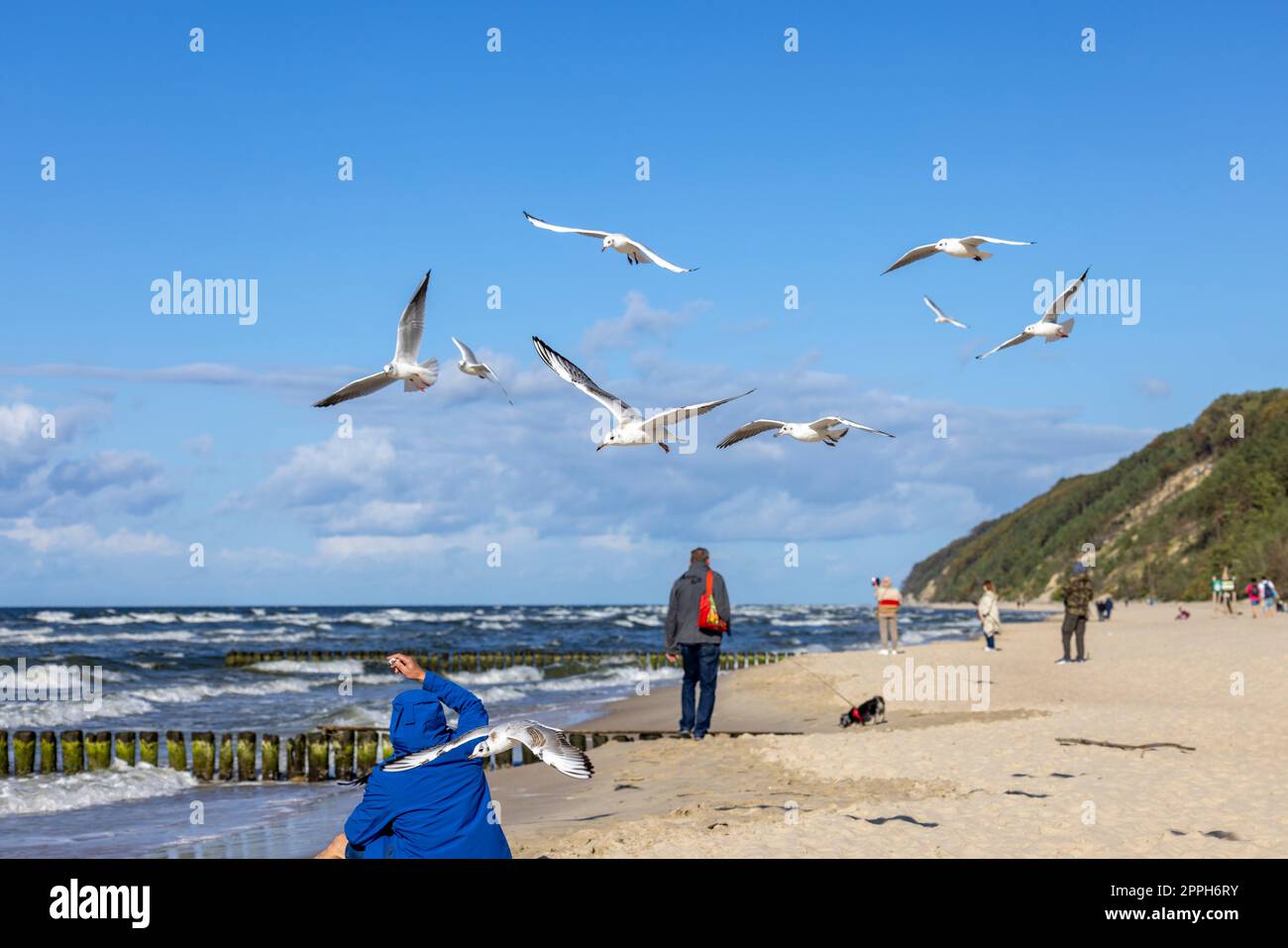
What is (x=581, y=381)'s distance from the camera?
8078 mm

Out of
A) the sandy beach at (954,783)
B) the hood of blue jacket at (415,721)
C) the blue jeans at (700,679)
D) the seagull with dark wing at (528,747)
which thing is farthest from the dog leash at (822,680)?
the seagull with dark wing at (528,747)

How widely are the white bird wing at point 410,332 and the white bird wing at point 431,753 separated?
2879 mm

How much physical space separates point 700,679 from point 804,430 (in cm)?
776

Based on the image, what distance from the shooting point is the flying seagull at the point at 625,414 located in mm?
7340

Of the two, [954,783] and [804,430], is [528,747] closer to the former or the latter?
[804,430]

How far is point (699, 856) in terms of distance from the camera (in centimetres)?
857

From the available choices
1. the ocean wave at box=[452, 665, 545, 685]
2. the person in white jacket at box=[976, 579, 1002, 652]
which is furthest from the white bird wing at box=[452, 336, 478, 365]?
the ocean wave at box=[452, 665, 545, 685]

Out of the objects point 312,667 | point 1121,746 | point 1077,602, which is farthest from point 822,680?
point 312,667

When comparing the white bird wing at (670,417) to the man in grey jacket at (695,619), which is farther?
the man in grey jacket at (695,619)

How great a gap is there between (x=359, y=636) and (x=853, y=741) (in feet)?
180

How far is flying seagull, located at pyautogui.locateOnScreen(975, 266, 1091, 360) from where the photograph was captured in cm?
922

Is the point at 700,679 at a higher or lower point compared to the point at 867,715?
higher

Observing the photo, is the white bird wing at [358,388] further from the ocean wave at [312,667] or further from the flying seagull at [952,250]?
the ocean wave at [312,667]

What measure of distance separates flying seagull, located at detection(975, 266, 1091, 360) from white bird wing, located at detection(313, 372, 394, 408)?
4.39 m
